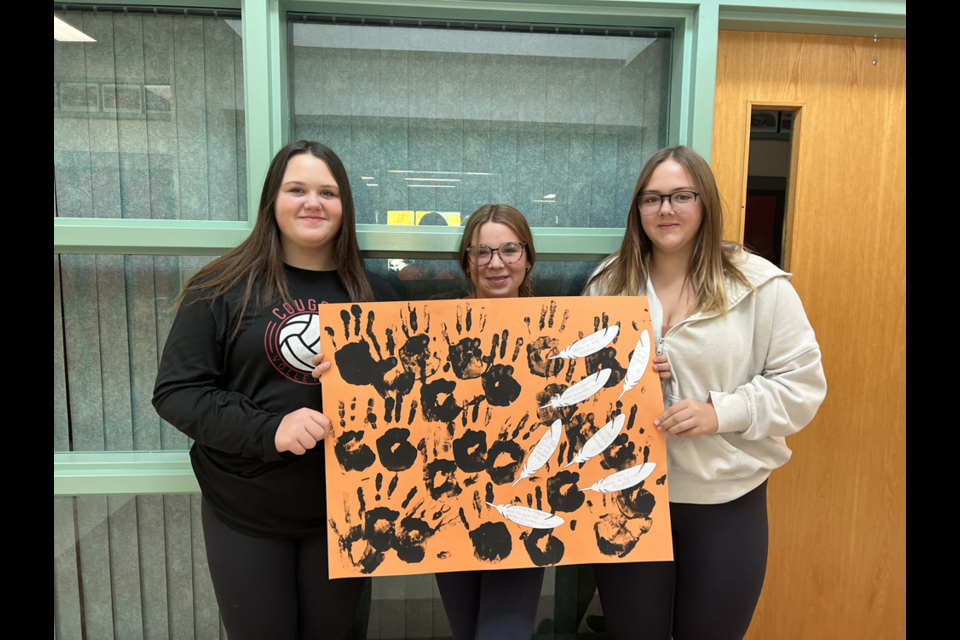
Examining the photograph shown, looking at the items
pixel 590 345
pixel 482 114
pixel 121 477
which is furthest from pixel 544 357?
pixel 121 477

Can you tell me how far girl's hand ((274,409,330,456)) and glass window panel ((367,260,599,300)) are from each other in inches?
23.8

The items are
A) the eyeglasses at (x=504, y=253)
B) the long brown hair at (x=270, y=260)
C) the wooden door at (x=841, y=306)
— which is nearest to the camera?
the long brown hair at (x=270, y=260)

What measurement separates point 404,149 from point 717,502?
1344mm

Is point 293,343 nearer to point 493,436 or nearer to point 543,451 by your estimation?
point 493,436

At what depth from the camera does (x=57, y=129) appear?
1556mm

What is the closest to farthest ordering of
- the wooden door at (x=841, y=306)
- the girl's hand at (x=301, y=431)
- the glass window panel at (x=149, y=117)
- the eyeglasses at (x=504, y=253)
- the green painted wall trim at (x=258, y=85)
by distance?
1. the girl's hand at (x=301, y=431)
2. the eyeglasses at (x=504, y=253)
3. the green painted wall trim at (x=258, y=85)
4. the glass window panel at (x=149, y=117)
5. the wooden door at (x=841, y=306)

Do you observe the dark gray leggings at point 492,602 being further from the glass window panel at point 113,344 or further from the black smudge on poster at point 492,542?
the glass window panel at point 113,344

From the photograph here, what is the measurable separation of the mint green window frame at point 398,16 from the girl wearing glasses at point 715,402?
0.38 meters

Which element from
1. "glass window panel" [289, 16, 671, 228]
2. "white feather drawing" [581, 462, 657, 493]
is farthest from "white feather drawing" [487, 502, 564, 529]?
"glass window panel" [289, 16, 671, 228]

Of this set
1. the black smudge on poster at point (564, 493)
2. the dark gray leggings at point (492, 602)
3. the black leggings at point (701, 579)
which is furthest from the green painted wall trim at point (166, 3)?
the black leggings at point (701, 579)

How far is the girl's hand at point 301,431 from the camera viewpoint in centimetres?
106

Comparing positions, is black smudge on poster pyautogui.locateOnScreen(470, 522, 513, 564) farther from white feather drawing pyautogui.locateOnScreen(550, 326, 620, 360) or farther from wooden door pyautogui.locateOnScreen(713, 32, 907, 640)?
→ wooden door pyautogui.locateOnScreen(713, 32, 907, 640)

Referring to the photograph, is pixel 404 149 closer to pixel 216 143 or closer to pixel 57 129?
pixel 216 143
